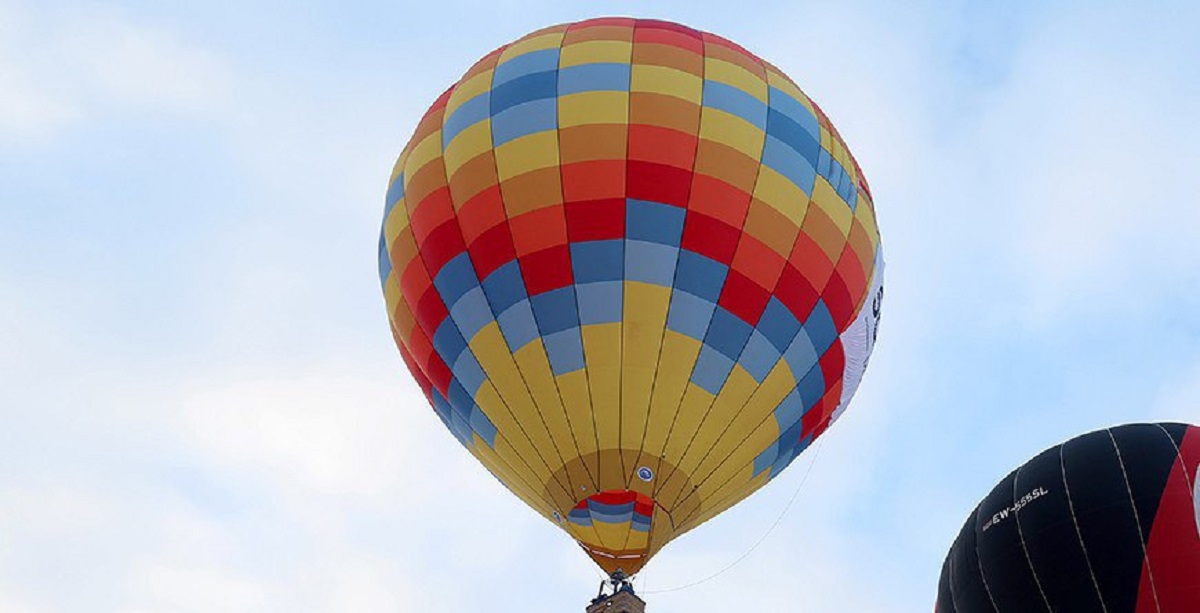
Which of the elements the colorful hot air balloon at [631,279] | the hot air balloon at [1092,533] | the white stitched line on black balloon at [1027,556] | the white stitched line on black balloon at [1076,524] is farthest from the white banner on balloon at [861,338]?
the white stitched line on black balloon at [1076,524]

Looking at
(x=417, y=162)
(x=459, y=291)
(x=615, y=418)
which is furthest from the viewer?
(x=417, y=162)

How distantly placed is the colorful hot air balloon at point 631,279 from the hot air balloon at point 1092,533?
7.11 feet

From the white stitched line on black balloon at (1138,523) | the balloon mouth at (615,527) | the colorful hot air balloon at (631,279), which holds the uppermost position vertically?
the colorful hot air balloon at (631,279)

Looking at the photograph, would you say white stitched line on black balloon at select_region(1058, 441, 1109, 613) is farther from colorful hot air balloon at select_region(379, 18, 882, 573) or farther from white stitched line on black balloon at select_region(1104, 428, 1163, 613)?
colorful hot air balloon at select_region(379, 18, 882, 573)

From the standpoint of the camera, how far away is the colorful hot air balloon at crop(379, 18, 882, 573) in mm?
11266

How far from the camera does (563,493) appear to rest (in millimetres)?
11469

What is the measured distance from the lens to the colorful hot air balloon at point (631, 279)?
11266 millimetres

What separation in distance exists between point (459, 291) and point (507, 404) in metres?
1.21

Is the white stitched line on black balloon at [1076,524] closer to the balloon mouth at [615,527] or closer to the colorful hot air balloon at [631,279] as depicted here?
the colorful hot air balloon at [631,279]

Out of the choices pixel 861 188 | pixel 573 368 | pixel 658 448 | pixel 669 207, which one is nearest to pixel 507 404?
pixel 573 368

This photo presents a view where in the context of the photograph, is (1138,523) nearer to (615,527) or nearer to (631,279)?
(615,527)

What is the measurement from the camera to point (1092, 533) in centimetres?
1029

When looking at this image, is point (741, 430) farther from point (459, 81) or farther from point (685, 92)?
point (459, 81)

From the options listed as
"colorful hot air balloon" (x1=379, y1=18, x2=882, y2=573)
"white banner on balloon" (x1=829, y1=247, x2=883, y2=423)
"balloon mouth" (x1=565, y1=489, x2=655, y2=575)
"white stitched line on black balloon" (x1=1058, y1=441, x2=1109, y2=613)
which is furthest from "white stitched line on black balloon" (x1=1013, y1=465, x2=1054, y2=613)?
"balloon mouth" (x1=565, y1=489, x2=655, y2=575)
